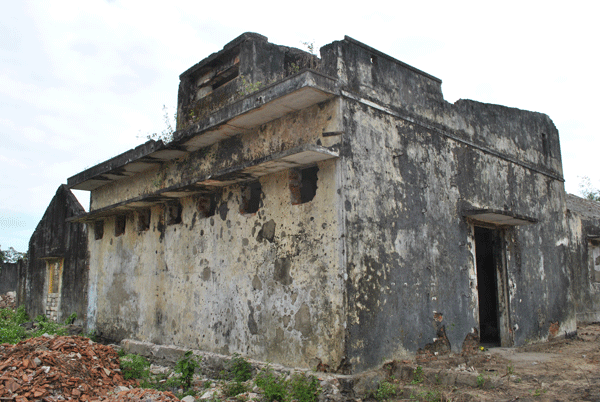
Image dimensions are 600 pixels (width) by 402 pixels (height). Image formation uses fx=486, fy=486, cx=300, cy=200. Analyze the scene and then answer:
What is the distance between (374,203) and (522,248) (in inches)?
155

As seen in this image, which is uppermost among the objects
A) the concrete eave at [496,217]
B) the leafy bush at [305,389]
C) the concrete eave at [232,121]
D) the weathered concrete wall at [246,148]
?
the concrete eave at [232,121]

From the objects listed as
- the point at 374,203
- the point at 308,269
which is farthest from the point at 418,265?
the point at 308,269

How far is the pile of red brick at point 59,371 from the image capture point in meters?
5.60

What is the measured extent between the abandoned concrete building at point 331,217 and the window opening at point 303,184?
0.06ft

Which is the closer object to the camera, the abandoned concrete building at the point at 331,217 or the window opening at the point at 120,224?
the abandoned concrete building at the point at 331,217

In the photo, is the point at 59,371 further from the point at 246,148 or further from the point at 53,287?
the point at 53,287

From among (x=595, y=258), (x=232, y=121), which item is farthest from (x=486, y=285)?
(x=232, y=121)

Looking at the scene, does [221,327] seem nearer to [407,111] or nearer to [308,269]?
[308,269]

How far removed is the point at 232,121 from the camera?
641 centimetres

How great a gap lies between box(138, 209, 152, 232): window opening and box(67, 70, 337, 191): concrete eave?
76cm

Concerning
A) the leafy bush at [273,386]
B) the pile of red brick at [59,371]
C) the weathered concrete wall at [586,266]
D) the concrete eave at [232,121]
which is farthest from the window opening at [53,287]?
the weathered concrete wall at [586,266]

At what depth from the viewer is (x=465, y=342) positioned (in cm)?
681

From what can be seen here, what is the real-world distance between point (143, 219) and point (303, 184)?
4113mm

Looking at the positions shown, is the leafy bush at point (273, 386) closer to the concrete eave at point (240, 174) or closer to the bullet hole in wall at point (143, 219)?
the concrete eave at point (240, 174)
